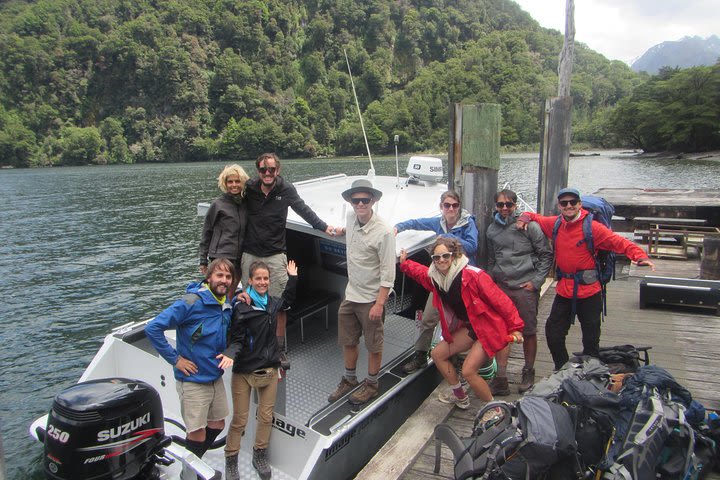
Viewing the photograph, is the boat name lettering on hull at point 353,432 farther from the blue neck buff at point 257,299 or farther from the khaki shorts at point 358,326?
the blue neck buff at point 257,299

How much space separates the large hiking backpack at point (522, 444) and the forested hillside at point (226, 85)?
6540 centimetres

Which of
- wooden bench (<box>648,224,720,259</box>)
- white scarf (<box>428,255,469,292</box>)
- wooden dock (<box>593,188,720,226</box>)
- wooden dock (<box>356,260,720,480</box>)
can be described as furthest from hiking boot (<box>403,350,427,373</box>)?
wooden dock (<box>593,188,720,226</box>)

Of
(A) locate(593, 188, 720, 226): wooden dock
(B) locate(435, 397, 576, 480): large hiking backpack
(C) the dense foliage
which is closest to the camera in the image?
(B) locate(435, 397, 576, 480): large hiking backpack

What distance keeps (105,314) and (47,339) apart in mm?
1628

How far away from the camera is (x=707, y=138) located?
5794 cm

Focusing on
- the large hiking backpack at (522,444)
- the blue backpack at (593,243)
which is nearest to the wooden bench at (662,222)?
the blue backpack at (593,243)

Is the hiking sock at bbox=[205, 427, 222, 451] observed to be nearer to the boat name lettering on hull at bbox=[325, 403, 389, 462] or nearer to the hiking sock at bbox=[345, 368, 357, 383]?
the boat name lettering on hull at bbox=[325, 403, 389, 462]

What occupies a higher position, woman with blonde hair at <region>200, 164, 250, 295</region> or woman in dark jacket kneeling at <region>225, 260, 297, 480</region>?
woman with blonde hair at <region>200, 164, 250, 295</region>

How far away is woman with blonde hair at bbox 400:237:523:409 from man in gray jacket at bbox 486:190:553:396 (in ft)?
1.36

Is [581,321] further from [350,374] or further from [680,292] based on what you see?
[680,292]

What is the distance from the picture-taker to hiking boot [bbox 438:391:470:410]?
392 cm

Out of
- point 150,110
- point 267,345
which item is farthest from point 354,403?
point 150,110

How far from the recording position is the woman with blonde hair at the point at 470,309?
344 centimetres

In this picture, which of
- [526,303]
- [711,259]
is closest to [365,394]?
[526,303]
